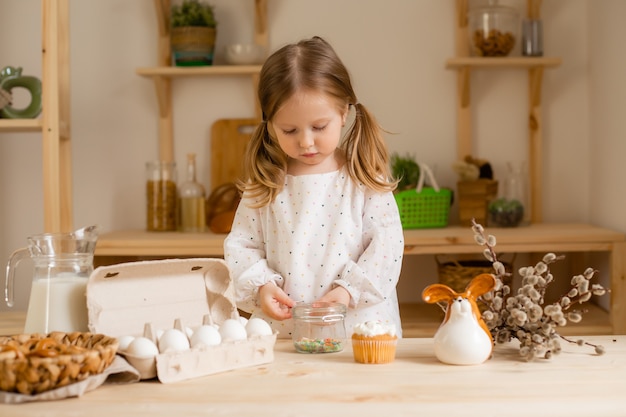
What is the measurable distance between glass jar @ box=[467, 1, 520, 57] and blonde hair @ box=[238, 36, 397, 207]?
1.23m

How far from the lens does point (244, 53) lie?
3.08m

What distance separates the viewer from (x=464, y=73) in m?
3.11

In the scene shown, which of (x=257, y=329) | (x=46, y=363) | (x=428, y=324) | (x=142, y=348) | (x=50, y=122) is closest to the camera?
(x=46, y=363)

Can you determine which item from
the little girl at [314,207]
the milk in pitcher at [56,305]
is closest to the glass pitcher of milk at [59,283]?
the milk in pitcher at [56,305]

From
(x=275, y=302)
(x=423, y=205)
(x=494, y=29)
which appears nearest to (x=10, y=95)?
(x=423, y=205)

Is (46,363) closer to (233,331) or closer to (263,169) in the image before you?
(233,331)

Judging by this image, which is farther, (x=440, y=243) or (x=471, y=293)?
(x=440, y=243)

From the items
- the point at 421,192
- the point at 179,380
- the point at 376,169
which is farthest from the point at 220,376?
the point at 421,192

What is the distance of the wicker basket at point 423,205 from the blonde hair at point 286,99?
1022mm

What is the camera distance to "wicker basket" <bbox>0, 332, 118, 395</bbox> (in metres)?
1.12

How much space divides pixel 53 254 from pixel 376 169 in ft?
2.54

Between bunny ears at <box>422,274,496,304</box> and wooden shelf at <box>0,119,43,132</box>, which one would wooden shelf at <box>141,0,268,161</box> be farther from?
bunny ears at <box>422,274,496,304</box>

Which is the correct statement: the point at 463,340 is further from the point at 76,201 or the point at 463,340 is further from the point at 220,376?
the point at 76,201

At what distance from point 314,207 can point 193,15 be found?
1.42 m
